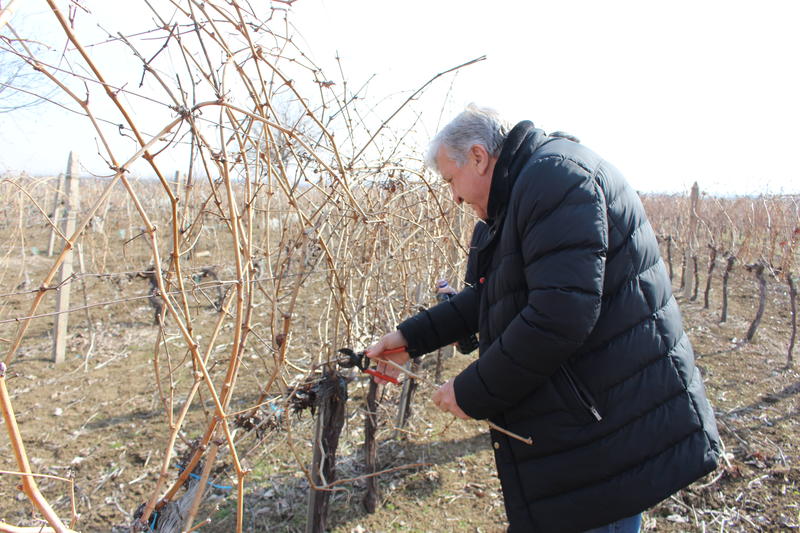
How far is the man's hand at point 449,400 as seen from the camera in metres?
1.33

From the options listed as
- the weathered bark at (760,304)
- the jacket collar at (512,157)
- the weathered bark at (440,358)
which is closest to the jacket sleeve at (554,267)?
the jacket collar at (512,157)

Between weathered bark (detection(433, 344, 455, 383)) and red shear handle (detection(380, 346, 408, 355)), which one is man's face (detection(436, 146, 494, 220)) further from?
weathered bark (detection(433, 344, 455, 383))

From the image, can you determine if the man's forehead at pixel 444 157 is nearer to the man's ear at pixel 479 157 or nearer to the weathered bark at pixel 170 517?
the man's ear at pixel 479 157

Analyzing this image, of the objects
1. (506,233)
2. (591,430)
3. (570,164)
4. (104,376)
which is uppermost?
(570,164)

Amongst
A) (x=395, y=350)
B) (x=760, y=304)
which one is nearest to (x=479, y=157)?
(x=395, y=350)

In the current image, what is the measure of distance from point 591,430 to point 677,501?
6.88 ft

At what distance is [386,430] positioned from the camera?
3.41 m

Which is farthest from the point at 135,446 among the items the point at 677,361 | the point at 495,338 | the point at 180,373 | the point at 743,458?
the point at 743,458

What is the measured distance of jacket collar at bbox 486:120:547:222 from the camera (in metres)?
1.30

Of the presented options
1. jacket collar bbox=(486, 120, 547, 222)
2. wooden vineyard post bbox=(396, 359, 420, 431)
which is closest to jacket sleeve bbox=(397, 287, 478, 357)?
jacket collar bbox=(486, 120, 547, 222)

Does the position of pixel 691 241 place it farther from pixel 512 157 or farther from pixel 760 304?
pixel 512 157

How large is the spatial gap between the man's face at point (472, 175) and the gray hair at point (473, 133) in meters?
0.01

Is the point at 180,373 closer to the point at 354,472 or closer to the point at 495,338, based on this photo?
the point at 354,472

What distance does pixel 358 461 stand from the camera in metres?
3.11
